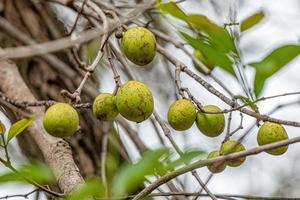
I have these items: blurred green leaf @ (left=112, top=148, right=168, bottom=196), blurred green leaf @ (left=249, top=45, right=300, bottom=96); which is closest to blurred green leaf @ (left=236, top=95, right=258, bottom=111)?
blurred green leaf @ (left=249, top=45, right=300, bottom=96)

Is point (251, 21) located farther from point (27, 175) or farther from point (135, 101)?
point (27, 175)

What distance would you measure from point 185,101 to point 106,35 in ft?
0.54

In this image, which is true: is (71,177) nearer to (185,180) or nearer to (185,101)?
(185,101)

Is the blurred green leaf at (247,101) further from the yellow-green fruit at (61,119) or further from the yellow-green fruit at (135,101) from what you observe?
the yellow-green fruit at (61,119)

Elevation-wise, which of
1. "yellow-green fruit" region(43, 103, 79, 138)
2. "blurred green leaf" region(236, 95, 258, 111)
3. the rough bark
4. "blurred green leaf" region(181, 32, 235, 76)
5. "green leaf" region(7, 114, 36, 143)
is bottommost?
"blurred green leaf" region(236, 95, 258, 111)

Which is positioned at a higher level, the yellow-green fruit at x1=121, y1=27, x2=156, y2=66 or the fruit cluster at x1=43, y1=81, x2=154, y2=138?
the yellow-green fruit at x1=121, y1=27, x2=156, y2=66

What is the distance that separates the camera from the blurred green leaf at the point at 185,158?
0.61 metres

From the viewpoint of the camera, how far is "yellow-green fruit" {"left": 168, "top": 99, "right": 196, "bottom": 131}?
902mm

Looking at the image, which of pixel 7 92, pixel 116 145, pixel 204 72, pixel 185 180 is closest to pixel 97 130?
pixel 116 145

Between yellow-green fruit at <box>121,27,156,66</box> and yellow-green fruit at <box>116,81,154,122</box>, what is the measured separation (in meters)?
0.05

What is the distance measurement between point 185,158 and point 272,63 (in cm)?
18

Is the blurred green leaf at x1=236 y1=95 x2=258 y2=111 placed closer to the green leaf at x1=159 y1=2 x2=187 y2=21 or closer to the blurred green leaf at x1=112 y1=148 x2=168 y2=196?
the green leaf at x1=159 y1=2 x2=187 y2=21

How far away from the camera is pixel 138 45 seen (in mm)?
888

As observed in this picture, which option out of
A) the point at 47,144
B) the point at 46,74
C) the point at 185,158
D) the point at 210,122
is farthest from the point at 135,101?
the point at 46,74
